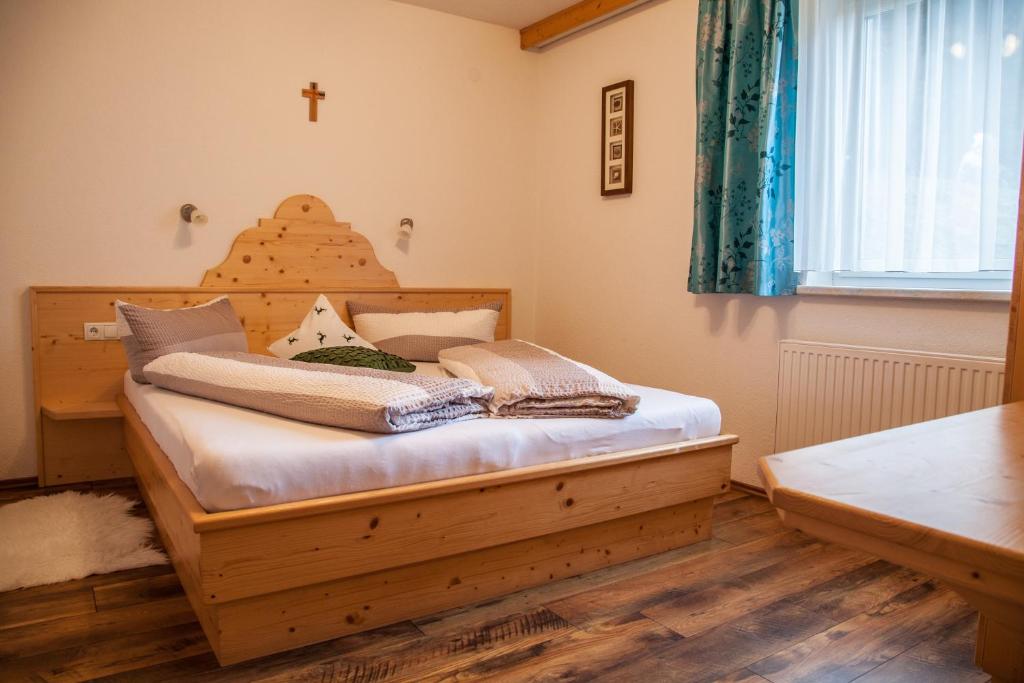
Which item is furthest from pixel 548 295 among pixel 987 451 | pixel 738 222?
pixel 987 451

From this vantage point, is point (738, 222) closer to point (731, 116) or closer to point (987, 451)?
point (731, 116)

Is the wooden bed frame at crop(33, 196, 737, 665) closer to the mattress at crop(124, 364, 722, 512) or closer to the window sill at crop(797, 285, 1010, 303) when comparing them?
the mattress at crop(124, 364, 722, 512)

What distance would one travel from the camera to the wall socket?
3152 millimetres

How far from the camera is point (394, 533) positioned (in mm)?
1885

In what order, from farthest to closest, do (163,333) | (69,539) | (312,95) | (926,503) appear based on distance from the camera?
1. (312,95)
2. (163,333)
3. (69,539)
4. (926,503)

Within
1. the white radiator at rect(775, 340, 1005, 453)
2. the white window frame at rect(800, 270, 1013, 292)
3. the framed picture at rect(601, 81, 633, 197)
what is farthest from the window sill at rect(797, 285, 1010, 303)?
the framed picture at rect(601, 81, 633, 197)

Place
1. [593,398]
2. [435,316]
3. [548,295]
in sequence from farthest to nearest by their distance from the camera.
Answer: [548,295] → [435,316] → [593,398]

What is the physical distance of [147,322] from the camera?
2807 millimetres

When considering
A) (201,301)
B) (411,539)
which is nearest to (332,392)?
(411,539)

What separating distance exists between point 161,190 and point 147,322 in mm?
Answer: 796

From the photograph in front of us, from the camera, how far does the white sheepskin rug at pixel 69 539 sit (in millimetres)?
2225

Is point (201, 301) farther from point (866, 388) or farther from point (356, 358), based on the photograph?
point (866, 388)

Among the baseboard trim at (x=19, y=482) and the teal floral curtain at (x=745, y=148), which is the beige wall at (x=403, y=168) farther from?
the teal floral curtain at (x=745, y=148)

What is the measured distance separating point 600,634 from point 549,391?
2.37ft
